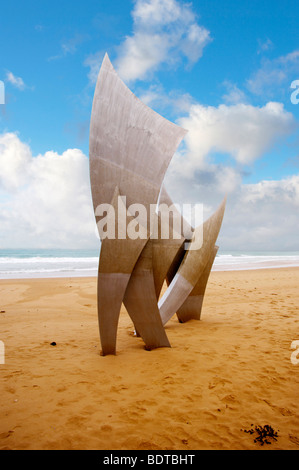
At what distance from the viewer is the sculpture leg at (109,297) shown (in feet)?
15.5

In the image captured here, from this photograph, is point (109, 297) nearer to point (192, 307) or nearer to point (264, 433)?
point (264, 433)

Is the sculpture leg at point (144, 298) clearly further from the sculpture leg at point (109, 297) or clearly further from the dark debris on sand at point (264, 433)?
the dark debris on sand at point (264, 433)

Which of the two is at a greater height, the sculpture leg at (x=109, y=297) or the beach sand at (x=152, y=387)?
the sculpture leg at (x=109, y=297)

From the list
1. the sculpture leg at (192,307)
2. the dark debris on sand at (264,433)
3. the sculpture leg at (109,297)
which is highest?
the sculpture leg at (109,297)

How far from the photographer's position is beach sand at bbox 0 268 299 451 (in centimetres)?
292

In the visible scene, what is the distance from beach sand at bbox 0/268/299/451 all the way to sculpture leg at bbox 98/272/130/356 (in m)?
0.65

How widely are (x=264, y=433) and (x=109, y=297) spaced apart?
283 centimetres

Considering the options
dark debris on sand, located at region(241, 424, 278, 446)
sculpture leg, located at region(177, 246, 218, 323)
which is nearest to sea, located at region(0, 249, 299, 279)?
sculpture leg, located at region(177, 246, 218, 323)

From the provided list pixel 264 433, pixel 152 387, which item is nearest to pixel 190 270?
pixel 152 387

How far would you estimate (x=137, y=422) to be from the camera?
313 cm

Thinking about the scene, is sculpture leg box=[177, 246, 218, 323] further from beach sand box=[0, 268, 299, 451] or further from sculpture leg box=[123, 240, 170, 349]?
sculpture leg box=[123, 240, 170, 349]

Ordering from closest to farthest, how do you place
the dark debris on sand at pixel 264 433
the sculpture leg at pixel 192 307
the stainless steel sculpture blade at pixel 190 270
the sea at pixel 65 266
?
the dark debris on sand at pixel 264 433
the stainless steel sculpture blade at pixel 190 270
the sculpture leg at pixel 192 307
the sea at pixel 65 266

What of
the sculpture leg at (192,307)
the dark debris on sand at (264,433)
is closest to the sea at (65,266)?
the sculpture leg at (192,307)

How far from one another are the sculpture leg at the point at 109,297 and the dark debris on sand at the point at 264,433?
8.44 ft
